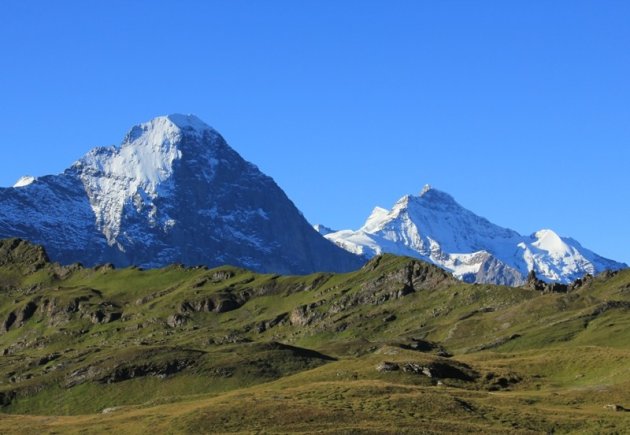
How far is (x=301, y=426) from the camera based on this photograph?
130375 mm

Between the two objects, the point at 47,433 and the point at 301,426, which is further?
the point at 47,433

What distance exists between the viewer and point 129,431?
141m

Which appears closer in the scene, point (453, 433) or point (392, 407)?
point (453, 433)

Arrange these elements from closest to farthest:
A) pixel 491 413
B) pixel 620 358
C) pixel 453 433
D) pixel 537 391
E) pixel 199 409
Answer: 1. pixel 453 433
2. pixel 491 413
3. pixel 199 409
4. pixel 537 391
5. pixel 620 358

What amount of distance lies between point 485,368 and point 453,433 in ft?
184

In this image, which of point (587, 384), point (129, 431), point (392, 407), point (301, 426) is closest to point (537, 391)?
point (587, 384)

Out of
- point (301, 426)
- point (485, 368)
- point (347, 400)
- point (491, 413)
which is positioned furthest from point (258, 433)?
point (485, 368)

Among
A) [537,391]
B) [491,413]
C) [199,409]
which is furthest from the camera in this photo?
[537,391]

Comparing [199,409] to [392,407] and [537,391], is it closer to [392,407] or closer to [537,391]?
[392,407]

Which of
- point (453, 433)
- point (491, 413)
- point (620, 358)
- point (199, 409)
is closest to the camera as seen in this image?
point (453, 433)

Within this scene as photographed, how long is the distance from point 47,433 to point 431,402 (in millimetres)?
51453

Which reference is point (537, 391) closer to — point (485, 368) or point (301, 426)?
point (485, 368)

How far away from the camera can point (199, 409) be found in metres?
144

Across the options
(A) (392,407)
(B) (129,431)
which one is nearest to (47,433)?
(B) (129,431)
